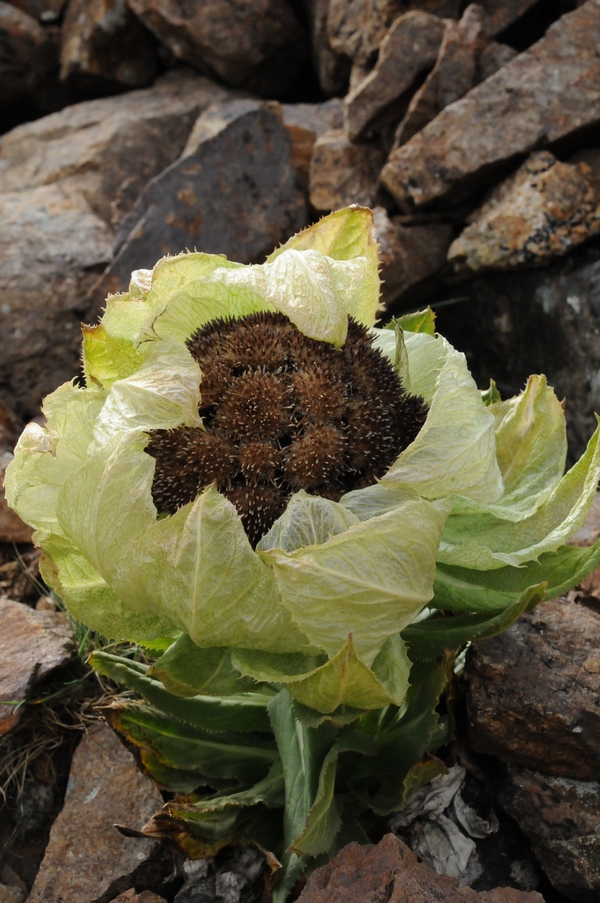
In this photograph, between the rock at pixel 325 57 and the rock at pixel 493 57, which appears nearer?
the rock at pixel 493 57

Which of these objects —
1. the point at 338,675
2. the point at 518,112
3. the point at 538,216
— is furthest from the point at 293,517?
the point at 518,112

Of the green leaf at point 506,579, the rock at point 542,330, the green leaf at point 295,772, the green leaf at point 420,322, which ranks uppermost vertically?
the green leaf at point 420,322

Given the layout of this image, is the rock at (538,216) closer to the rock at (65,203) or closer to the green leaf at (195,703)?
the rock at (65,203)

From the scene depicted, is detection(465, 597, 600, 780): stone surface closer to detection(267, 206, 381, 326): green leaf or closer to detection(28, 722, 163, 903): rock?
detection(28, 722, 163, 903): rock

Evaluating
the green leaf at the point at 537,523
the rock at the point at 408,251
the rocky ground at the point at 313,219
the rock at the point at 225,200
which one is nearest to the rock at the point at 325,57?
the rocky ground at the point at 313,219

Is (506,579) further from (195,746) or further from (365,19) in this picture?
(365,19)

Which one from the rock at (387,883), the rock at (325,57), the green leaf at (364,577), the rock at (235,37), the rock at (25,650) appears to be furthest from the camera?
the rock at (235,37)

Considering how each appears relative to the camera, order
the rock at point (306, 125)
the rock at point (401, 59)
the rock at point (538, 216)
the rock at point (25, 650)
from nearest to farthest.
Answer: the rock at point (25, 650) → the rock at point (538, 216) → the rock at point (401, 59) → the rock at point (306, 125)
